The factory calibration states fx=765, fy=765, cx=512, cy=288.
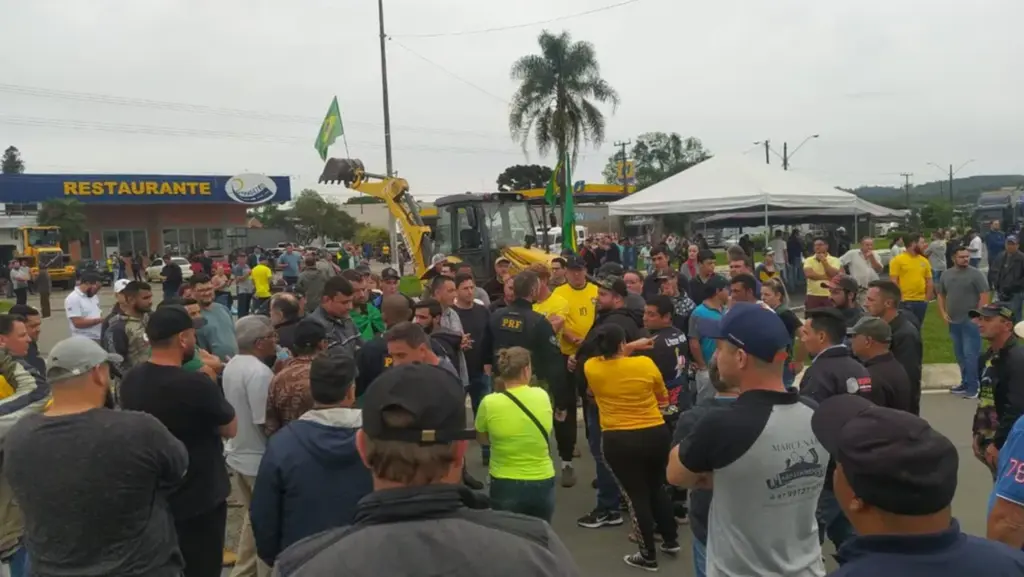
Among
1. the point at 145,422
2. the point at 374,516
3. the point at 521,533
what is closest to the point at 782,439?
the point at 521,533

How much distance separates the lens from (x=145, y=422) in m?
3.03

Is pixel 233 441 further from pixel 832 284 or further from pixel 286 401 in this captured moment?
pixel 832 284

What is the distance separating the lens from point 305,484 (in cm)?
324

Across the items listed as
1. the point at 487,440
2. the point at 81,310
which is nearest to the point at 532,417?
the point at 487,440

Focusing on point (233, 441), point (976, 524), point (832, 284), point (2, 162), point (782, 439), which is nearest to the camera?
point (782, 439)

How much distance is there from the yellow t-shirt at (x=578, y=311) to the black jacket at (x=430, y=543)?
5767 millimetres

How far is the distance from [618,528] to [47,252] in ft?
126

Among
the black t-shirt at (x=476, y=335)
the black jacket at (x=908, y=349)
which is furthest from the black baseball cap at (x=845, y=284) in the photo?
the black t-shirt at (x=476, y=335)

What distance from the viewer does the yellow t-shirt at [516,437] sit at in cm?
450

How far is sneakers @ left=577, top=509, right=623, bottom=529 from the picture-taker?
601 cm

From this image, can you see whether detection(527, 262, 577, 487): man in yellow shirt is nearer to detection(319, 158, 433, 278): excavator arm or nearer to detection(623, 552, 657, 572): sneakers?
detection(623, 552, 657, 572): sneakers

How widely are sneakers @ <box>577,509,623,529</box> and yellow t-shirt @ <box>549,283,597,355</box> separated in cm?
180

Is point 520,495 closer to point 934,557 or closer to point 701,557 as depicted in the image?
point 701,557

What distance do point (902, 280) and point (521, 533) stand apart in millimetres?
10019
